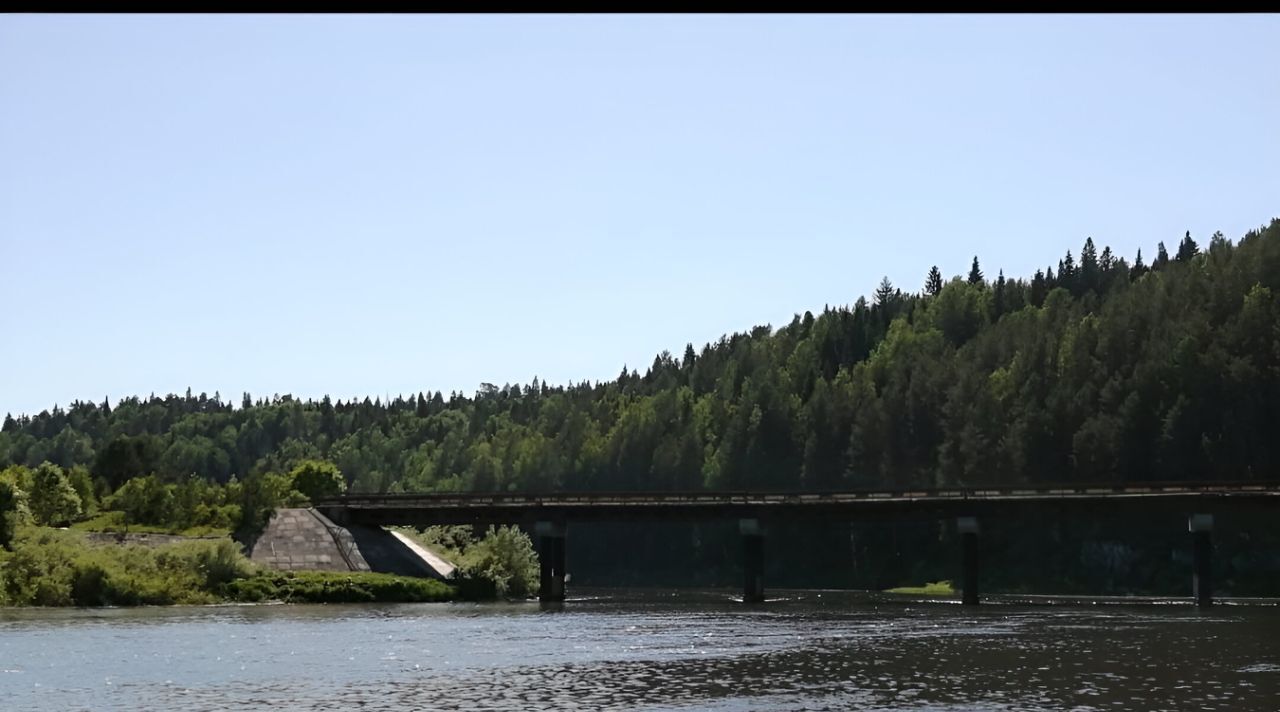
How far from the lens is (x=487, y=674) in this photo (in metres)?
54.9

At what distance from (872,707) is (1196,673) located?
1635 centimetres

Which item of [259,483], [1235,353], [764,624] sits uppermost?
[1235,353]

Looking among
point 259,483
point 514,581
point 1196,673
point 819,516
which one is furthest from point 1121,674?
point 259,483

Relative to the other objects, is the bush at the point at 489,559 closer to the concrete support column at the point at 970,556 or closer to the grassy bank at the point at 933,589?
the concrete support column at the point at 970,556

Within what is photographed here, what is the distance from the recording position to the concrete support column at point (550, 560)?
403ft

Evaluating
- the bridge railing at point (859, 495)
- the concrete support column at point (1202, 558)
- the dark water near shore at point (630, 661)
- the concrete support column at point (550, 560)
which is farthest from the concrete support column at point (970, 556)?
the concrete support column at point (550, 560)

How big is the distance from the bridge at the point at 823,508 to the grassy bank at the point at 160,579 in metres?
10.1

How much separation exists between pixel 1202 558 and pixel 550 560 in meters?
51.5

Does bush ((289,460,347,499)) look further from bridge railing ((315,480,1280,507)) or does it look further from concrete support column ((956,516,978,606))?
concrete support column ((956,516,978,606))

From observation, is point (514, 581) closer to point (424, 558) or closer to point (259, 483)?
point (424, 558)

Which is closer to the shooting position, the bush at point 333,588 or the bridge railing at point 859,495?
the bush at point 333,588

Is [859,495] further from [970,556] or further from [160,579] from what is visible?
[160,579]

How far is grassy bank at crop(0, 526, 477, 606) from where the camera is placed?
310 ft

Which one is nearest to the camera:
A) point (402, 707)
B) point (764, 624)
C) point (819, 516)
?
point (402, 707)
